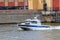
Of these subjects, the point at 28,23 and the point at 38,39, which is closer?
the point at 38,39

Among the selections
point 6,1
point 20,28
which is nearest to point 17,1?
point 6,1

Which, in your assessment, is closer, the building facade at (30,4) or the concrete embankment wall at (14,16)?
the concrete embankment wall at (14,16)

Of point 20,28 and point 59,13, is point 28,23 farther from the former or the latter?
point 59,13

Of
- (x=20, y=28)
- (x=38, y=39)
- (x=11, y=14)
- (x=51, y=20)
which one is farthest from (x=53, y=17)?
(x=38, y=39)

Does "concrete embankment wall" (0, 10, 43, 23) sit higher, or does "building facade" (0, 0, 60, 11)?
"building facade" (0, 0, 60, 11)

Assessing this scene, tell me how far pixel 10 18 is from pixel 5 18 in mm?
868

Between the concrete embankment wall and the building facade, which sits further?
the building facade

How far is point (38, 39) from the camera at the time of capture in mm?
28422

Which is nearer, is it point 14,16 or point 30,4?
point 14,16

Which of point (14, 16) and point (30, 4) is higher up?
point (30, 4)

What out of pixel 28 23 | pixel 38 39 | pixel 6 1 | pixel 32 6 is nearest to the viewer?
pixel 38 39

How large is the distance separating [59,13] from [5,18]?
9317mm

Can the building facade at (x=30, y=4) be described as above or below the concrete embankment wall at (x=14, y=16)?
above

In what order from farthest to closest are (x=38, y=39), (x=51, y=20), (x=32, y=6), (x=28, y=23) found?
(x=32, y=6) → (x=51, y=20) → (x=28, y=23) → (x=38, y=39)
